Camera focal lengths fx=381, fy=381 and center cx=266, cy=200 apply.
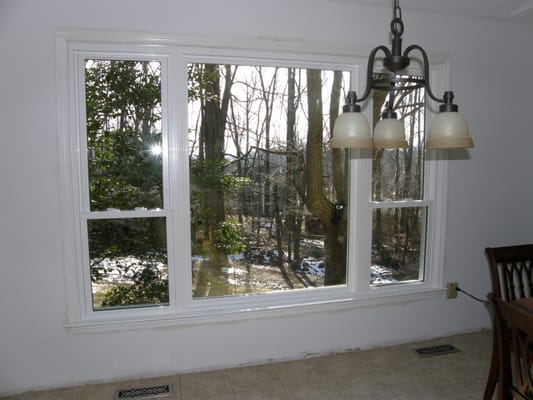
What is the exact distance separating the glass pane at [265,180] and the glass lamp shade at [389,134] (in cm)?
112

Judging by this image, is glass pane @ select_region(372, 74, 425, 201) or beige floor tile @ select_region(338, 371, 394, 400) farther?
glass pane @ select_region(372, 74, 425, 201)

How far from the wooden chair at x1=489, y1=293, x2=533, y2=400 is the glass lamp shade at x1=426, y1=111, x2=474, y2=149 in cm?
63

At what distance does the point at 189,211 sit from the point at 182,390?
110 cm

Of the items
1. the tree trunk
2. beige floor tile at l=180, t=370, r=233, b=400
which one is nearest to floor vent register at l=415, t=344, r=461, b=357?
the tree trunk

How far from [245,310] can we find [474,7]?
8.50ft

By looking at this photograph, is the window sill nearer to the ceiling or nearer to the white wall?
the white wall

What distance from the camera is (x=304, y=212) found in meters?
2.74

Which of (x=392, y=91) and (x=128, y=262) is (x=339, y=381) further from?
(x=392, y=91)

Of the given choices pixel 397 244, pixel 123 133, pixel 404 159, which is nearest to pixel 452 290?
pixel 397 244

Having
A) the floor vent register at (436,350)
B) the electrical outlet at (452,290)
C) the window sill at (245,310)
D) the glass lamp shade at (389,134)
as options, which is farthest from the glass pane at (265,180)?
the glass lamp shade at (389,134)

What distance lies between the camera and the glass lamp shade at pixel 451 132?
4.66 feet

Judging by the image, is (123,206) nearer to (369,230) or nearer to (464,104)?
(369,230)

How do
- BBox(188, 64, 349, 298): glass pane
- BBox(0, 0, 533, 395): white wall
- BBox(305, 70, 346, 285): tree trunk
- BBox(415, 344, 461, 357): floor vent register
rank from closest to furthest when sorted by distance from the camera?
BBox(0, 0, 533, 395): white wall < BBox(188, 64, 349, 298): glass pane < BBox(305, 70, 346, 285): tree trunk < BBox(415, 344, 461, 357): floor vent register

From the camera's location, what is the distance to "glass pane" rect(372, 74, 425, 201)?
2803 millimetres
